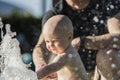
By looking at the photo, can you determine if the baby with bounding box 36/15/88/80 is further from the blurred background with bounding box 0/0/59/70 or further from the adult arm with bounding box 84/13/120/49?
the blurred background with bounding box 0/0/59/70

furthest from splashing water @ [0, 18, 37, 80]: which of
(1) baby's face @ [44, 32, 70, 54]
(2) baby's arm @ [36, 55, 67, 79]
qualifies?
(1) baby's face @ [44, 32, 70, 54]

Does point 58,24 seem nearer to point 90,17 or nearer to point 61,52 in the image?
point 61,52

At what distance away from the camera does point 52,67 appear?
3.94 meters

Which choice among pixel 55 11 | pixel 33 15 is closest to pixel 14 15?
pixel 33 15

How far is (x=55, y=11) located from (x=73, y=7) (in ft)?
0.52

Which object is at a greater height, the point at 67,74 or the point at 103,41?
the point at 103,41

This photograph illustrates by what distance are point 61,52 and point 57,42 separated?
10 centimetres

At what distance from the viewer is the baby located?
13.0 feet

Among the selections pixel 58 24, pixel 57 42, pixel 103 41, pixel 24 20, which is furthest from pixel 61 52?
pixel 24 20

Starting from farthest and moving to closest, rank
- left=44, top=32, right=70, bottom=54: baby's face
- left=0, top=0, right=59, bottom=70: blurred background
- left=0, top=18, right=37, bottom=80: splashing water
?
left=0, top=0, right=59, bottom=70: blurred background
left=44, top=32, right=70, bottom=54: baby's face
left=0, top=18, right=37, bottom=80: splashing water

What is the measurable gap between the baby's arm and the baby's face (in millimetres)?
55

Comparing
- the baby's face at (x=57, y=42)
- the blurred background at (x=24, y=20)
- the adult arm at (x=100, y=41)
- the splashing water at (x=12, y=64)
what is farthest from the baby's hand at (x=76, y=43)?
the blurred background at (x=24, y=20)

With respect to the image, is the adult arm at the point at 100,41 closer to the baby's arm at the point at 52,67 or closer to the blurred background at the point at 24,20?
Answer: the baby's arm at the point at 52,67

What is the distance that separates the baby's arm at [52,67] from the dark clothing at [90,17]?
26.1 inches
